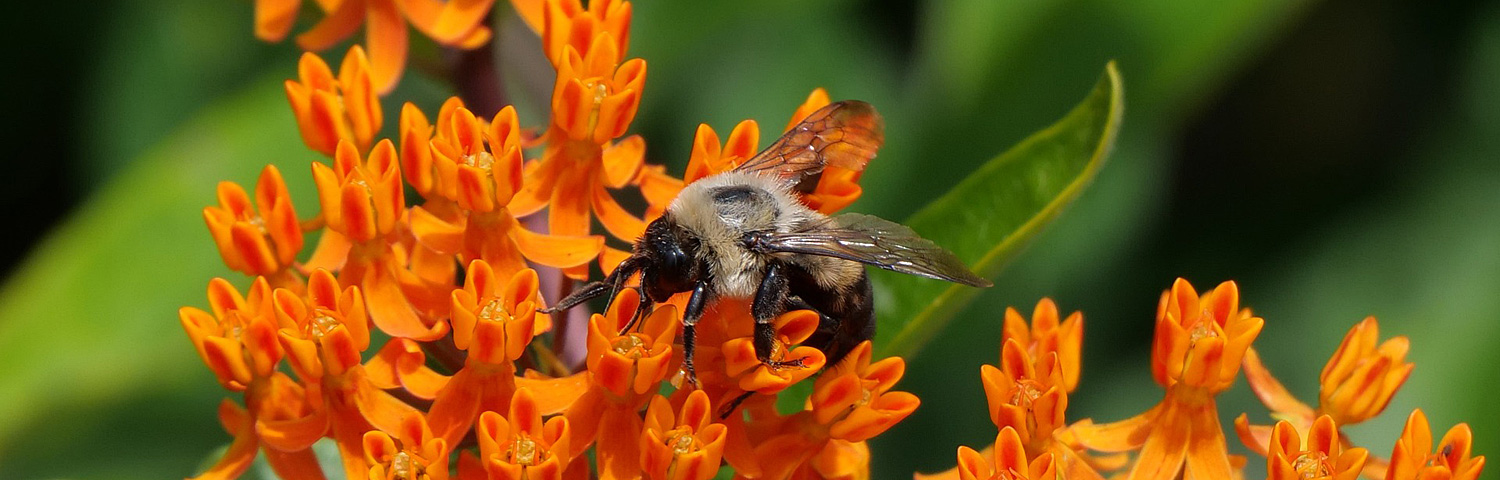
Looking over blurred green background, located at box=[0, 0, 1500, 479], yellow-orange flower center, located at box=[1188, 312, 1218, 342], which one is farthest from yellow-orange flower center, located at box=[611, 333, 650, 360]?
blurred green background, located at box=[0, 0, 1500, 479]

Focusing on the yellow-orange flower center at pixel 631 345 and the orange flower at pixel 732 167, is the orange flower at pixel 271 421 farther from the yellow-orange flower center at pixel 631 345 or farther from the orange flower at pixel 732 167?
the orange flower at pixel 732 167

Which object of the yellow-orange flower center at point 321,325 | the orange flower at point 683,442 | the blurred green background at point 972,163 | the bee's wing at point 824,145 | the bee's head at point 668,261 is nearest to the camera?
the orange flower at point 683,442

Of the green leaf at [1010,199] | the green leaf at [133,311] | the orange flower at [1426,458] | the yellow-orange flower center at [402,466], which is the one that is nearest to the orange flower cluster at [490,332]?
the yellow-orange flower center at [402,466]

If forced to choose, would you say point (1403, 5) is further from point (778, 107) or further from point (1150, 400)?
point (778, 107)

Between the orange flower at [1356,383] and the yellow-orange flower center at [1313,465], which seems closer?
the yellow-orange flower center at [1313,465]

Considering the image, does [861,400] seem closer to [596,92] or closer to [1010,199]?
[1010,199]

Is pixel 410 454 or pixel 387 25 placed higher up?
pixel 387 25

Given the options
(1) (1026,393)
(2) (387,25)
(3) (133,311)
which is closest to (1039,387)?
(1) (1026,393)
